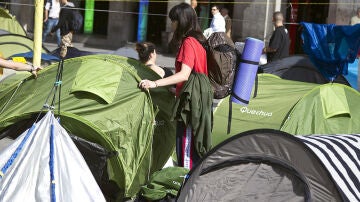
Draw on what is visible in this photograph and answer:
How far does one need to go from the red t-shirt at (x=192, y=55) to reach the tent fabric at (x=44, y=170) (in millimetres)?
1134

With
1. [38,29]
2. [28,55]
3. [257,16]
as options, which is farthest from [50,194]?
[257,16]

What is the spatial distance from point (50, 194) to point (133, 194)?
1240 millimetres

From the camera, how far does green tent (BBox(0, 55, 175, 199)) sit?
20.3ft

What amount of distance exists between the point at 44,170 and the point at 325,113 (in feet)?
10.0

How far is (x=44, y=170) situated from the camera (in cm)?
539

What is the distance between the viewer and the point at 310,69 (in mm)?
9992

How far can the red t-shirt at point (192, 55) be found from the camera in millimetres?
6102

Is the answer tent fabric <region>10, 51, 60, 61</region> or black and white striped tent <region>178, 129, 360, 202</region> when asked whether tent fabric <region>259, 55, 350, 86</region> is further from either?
black and white striped tent <region>178, 129, 360, 202</region>

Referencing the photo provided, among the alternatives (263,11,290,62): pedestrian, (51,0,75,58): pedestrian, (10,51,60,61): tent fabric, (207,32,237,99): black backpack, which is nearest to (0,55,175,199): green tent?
(207,32,237,99): black backpack

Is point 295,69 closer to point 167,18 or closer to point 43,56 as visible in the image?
point 43,56

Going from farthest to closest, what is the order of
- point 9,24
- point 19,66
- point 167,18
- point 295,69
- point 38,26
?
point 167,18
point 9,24
point 295,69
point 38,26
point 19,66

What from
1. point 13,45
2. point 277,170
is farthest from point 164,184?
point 13,45

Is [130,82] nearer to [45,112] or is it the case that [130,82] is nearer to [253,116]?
[45,112]

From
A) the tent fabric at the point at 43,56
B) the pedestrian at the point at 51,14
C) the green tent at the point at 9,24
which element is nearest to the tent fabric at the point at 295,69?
the tent fabric at the point at 43,56
